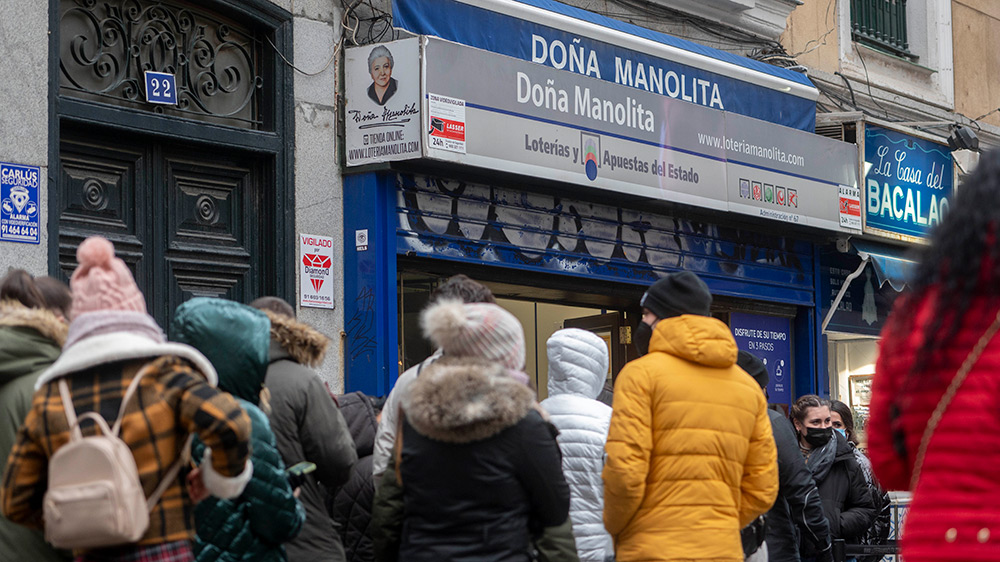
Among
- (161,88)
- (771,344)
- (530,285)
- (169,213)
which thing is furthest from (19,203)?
(771,344)

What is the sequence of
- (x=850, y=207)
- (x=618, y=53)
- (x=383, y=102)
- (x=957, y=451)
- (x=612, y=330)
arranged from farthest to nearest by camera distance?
1. (x=850, y=207)
2. (x=612, y=330)
3. (x=618, y=53)
4. (x=383, y=102)
5. (x=957, y=451)

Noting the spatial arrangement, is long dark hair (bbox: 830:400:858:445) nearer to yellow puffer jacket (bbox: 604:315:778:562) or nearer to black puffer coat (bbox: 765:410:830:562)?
black puffer coat (bbox: 765:410:830:562)

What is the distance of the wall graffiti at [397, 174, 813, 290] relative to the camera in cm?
988

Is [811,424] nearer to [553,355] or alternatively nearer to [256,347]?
[553,355]

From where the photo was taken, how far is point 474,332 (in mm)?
4500

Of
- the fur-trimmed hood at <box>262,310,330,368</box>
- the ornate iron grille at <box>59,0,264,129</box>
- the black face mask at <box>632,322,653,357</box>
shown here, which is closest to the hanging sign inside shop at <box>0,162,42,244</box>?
the ornate iron grille at <box>59,0,264,129</box>

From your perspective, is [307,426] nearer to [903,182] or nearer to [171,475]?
[171,475]

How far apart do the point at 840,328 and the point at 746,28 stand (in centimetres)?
314

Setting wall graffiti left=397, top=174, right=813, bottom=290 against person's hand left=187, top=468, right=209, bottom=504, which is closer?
person's hand left=187, top=468, right=209, bottom=504

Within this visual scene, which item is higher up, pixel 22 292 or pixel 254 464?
pixel 22 292

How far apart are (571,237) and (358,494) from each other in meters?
5.19

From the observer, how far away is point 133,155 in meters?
8.48

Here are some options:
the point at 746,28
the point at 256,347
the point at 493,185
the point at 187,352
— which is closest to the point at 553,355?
the point at 256,347

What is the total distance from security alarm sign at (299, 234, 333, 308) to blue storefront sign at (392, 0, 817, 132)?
1612 millimetres
